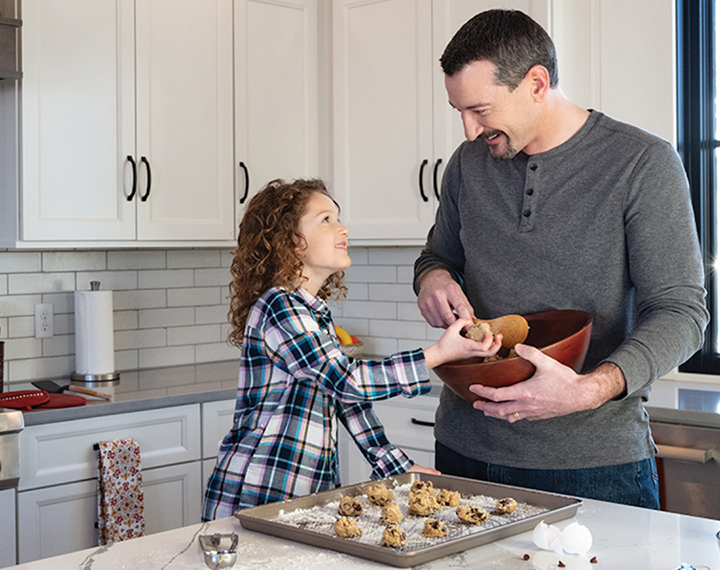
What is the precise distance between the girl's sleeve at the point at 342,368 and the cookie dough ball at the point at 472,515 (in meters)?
0.41

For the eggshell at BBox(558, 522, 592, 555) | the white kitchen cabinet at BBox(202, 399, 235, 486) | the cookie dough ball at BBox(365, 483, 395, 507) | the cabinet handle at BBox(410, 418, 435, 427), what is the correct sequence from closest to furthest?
the eggshell at BBox(558, 522, 592, 555) < the cookie dough ball at BBox(365, 483, 395, 507) < the white kitchen cabinet at BBox(202, 399, 235, 486) < the cabinet handle at BBox(410, 418, 435, 427)

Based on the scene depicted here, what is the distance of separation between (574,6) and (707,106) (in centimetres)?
59

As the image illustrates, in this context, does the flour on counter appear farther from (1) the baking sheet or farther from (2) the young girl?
(2) the young girl

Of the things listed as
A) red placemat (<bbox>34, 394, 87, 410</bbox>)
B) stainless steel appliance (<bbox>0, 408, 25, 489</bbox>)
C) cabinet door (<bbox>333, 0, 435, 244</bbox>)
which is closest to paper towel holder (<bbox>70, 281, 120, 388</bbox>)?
red placemat (<bbox>34, 394, 87, 410</bbox>)

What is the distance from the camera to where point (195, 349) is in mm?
3572

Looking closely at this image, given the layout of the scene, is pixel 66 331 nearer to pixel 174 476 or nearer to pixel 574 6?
pixel 174 476

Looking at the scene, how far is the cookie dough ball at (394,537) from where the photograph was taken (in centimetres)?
112

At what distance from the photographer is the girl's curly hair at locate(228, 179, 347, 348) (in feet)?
6.29

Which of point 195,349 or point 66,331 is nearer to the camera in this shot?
point 66,331

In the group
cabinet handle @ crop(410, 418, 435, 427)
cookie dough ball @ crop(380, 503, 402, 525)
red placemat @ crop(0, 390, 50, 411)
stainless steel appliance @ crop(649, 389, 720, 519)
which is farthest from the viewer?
cabinet handle @ crop(410, 418, 435, 427)

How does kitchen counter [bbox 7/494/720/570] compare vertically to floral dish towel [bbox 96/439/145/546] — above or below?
above

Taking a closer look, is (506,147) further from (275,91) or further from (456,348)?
(275,91)

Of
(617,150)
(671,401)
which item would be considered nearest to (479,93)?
(617,150)

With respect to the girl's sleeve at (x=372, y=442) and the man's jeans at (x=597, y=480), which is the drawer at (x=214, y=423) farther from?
the man's jeans at (x=597, y=480)
